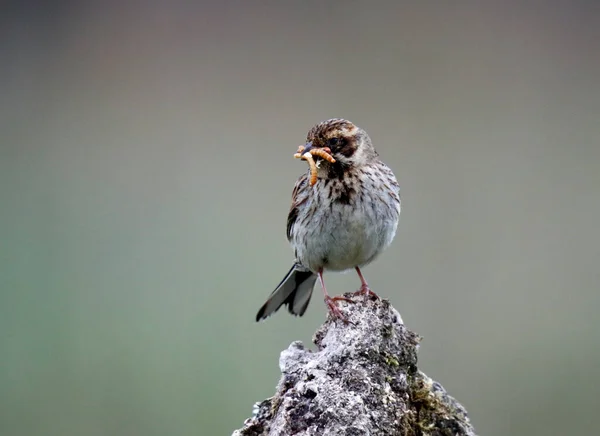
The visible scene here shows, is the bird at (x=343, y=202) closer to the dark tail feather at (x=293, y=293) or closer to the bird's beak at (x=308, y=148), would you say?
the bird's beak at (x=308, y=148)

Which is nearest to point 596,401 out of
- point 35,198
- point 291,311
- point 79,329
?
point 291,311

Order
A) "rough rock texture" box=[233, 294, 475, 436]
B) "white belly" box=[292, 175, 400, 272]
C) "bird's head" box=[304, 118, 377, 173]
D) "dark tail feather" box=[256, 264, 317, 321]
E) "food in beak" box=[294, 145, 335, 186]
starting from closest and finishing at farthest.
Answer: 1. "rough rock texture" box=[233, 294, 475, 436]
2. "food in beak" box=[294, 145, 335, 186]
3. "bird's head" box=[304, 118, 377, 173]
4. "white belly" box=[292, 175, 400, 272]
5. "dark tail feather" box=[256, 264, 317, 321]

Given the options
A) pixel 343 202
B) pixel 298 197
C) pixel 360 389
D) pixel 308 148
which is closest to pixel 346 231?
pixel 343 202

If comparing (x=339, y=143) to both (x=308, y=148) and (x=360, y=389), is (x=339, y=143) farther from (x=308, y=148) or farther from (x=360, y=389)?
(x=360, y=389)

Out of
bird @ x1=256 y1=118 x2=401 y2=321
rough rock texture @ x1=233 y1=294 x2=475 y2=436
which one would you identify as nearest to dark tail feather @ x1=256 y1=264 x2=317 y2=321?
bird @ x1=256 y1=118 x2=401 y2=321

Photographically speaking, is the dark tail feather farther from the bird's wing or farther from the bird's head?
the bird's head

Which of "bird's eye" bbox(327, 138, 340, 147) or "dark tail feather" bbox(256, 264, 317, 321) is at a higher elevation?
"bird's eye" bbox(327, 138, 340, 147)
